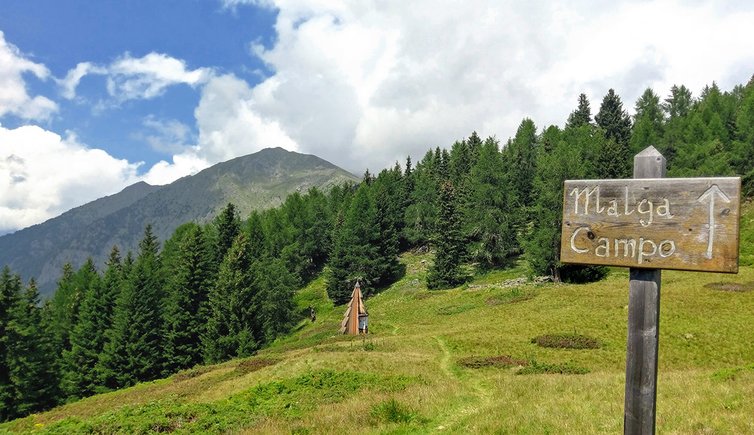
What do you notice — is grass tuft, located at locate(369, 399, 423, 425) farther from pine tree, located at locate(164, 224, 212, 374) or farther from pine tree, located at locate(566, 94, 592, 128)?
pine tree, located at locate(566, 94, 592, 128)

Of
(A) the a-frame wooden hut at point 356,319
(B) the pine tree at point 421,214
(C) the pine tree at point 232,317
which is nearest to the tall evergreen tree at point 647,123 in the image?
(B) the pine tree at point 421,214

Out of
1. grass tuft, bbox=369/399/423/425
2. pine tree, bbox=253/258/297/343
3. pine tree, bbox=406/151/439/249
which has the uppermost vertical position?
pine tree, bbox=406/151/439/249

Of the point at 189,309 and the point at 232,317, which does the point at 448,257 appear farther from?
the point at 189,309

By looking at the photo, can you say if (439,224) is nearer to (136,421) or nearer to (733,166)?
(733,166)

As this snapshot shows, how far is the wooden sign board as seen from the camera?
13.2 feet

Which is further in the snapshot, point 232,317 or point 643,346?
point 232,317

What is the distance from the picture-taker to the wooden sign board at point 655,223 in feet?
13.2

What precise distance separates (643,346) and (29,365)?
6254cm

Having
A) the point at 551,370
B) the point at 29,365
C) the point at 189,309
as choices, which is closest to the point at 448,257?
the point at 189,309

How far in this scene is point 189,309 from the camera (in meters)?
58.7

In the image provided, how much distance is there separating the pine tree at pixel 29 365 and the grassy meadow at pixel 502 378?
2749 cm

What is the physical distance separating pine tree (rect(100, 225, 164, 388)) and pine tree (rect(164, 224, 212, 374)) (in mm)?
1721

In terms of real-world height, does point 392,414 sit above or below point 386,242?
below

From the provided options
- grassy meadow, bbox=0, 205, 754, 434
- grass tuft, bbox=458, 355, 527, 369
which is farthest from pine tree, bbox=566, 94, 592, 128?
grass tuft, bbox=458, 355, 527, 369
